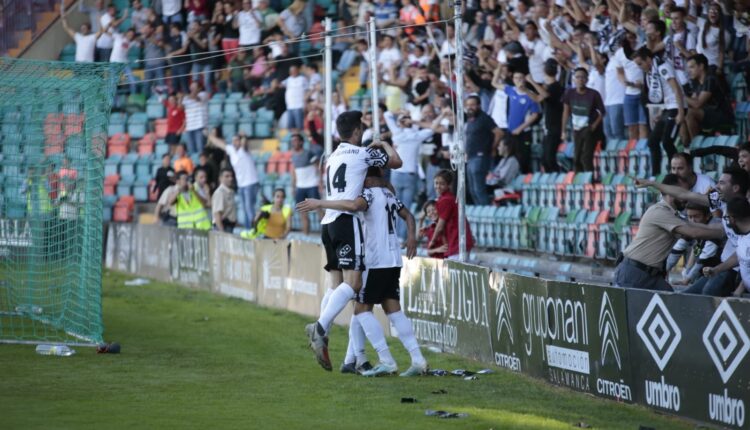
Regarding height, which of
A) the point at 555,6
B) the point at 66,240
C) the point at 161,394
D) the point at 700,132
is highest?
the point at 555,6

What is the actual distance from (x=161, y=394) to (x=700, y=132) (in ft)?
28.7

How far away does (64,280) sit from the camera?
1669cm

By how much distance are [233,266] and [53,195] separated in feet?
17.9

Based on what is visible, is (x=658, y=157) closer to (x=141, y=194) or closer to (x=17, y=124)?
(x=17, y=124)

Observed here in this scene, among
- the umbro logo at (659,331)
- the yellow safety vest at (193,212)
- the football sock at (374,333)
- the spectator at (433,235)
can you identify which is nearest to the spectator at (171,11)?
the yellow safety vest at (193,212)

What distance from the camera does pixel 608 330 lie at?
10852 millimetres

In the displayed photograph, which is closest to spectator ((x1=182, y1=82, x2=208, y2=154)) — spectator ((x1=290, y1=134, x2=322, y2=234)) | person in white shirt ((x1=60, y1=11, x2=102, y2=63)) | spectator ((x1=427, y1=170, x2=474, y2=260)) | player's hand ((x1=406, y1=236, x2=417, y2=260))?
person in white shirt ((x1=60, y1=11, x2=102, y2=63))

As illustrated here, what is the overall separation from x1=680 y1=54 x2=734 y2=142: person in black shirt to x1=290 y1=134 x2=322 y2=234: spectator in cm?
900

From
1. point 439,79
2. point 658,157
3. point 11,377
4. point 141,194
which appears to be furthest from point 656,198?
point 141,194

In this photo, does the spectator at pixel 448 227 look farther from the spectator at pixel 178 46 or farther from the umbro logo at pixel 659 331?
the spectator at pixel 178 46

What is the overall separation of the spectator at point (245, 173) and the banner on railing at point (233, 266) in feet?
7.64

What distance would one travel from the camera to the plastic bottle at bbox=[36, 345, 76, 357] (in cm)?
1433

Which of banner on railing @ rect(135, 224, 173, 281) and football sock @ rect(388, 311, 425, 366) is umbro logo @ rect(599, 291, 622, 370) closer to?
football sock @ rect(388, 311, 425, 366)

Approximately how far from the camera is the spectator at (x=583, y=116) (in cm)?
1919
